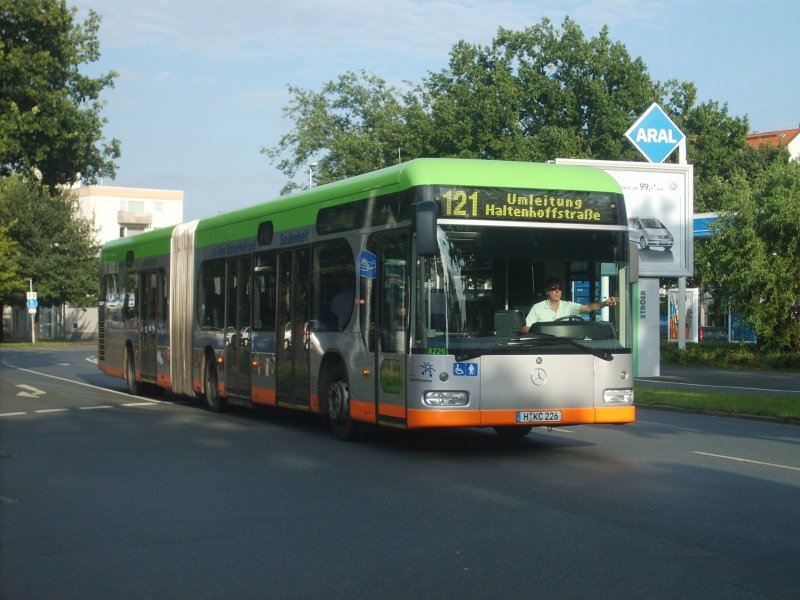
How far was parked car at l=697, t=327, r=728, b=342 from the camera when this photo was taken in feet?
191

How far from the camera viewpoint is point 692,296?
169 ft

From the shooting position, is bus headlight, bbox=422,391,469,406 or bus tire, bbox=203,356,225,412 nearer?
bus headlight, bbox=422,391,469,406

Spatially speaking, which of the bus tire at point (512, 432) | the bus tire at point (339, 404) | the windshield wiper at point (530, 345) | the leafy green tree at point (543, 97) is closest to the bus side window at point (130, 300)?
the bus tire at point (339, 404)

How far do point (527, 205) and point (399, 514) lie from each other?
442 centimetres

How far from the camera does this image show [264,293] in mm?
16531

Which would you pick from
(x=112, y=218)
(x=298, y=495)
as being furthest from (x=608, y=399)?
(x=112, y=218)

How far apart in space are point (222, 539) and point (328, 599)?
6.54 ft

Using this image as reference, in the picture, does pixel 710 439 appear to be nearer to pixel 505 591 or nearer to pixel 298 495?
pixel 298 495

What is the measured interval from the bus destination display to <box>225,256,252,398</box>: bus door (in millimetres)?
6068

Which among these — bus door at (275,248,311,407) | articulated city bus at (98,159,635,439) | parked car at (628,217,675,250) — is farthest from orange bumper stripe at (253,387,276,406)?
parked car at (628,217,675,250)

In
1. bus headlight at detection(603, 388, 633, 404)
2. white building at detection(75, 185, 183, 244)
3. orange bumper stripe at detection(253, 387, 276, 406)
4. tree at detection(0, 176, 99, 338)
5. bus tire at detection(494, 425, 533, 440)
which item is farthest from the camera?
white building at detection(75, 185, 183, 244)

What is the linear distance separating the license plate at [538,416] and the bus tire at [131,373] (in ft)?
Result: 43.2

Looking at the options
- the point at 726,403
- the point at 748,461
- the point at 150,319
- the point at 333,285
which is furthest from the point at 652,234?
the point at 748,461

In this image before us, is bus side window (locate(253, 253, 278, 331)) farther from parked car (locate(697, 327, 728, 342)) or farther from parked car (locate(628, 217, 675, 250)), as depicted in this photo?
parked car (locate(697, 327, 728, 342))
